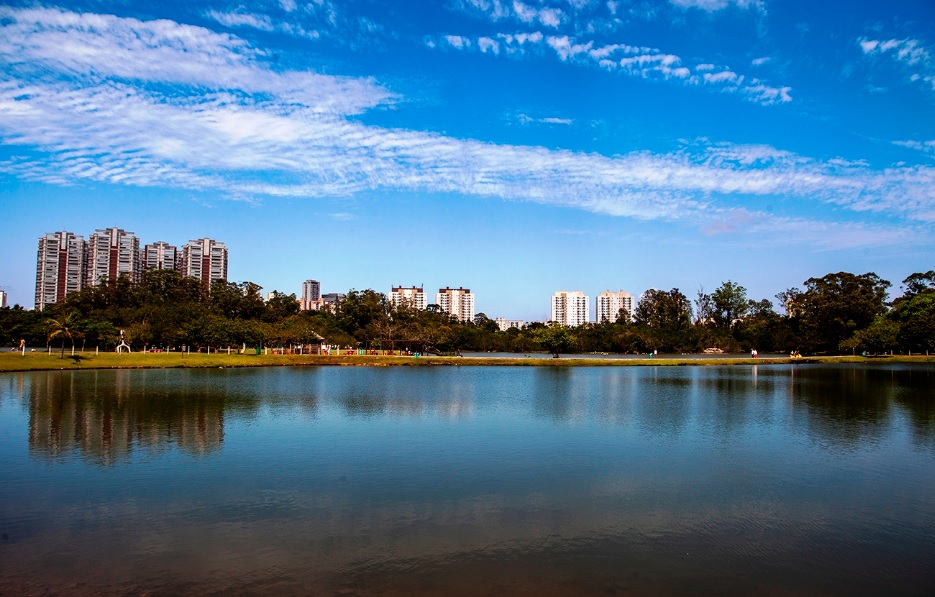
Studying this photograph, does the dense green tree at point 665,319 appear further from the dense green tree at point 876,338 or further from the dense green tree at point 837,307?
the dense green tree at point 876,338

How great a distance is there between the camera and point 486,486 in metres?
14.4

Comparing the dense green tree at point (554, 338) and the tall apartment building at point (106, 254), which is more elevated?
the tall apartment building at point (106, 254)

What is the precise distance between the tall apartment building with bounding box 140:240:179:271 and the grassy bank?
8909 cm

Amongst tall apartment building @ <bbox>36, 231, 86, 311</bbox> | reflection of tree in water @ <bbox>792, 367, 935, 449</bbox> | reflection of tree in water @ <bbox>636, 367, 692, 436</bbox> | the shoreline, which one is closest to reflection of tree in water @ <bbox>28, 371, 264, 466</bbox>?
the shoreline

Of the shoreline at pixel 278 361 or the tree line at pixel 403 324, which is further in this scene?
the tree line at pixel 403 324

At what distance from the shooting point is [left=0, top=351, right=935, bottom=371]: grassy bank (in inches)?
1806

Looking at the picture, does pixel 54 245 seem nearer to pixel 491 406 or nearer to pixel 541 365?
pixel 541 365

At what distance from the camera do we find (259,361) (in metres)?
55.8

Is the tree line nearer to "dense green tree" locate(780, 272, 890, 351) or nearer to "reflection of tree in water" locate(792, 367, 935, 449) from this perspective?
"dense green tree" locate(780, 272, 890, 351)

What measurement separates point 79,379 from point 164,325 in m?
29.0

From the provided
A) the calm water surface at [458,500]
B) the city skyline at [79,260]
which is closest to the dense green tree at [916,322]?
the calm water surface at [458,500]

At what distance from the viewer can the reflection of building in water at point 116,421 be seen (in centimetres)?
1795

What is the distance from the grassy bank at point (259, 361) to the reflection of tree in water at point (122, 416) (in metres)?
9.28

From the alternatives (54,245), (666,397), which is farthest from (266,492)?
(54,245)
